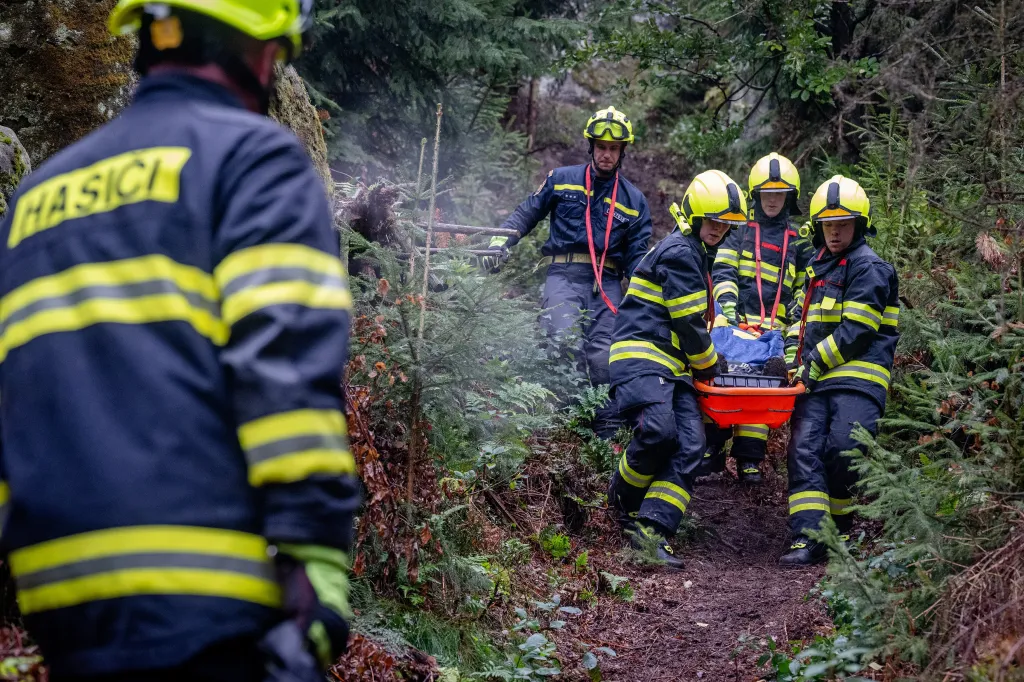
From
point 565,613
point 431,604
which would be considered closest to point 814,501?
point 565,613

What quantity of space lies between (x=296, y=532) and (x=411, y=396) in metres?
3.39

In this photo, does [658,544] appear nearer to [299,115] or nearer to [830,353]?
[830,353]

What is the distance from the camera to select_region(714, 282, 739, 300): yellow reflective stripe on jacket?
916 centimetres

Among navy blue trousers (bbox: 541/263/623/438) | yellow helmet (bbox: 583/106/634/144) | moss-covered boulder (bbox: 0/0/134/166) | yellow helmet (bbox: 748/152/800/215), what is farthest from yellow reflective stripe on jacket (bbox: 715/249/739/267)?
moss-covered boulder (bbox: 0/0/134/166)

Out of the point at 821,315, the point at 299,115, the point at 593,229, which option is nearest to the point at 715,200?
the point at 821,315

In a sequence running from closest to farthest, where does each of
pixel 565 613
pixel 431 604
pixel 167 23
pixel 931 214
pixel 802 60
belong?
pixel 167 23 < pixel 431 604 < pixel 565 613 < pixel 931 214 < pixel 802 60

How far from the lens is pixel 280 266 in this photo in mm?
1955

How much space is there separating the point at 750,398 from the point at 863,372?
86 centimetres

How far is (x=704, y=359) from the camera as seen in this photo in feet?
23.5

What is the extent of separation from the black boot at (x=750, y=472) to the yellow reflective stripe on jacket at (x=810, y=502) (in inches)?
62.5

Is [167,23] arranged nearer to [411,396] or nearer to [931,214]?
[411,396]

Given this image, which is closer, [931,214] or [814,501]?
[814,501]

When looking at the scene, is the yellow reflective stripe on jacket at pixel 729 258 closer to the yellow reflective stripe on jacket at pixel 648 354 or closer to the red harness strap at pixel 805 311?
the red harness strap at pixel 805 311

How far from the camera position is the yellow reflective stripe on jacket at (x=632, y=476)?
7.39 m
